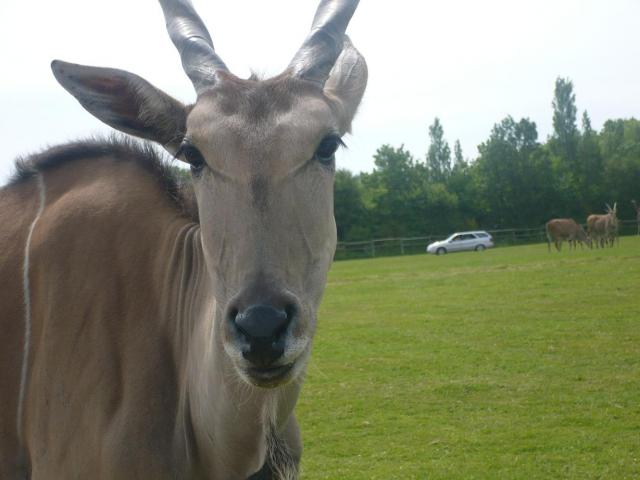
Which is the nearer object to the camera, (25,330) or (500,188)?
(25,330)

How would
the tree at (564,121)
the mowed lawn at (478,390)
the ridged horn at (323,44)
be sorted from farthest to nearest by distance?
the tree at (564,121) → the mowed lawn at (478,390) → the ridged horn at (323,44)

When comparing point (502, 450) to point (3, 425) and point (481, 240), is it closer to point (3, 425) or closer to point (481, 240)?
point (3, 425)

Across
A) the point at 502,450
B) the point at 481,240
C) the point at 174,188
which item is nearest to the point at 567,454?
the point at 502,450

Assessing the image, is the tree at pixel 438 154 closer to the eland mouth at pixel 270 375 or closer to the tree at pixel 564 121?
the tree at pixel 564 121

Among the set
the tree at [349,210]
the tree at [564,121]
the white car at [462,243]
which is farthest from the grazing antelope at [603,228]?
the tree at [564,121]

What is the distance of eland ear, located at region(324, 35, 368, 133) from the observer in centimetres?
381

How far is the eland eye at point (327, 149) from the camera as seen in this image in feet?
11.1

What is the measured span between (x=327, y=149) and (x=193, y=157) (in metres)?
0.59

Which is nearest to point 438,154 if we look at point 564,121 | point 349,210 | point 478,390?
point 564,121

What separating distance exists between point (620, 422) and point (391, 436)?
232 centimetres

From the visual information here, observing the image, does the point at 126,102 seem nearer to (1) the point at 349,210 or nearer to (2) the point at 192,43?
(2) the point at 192,43

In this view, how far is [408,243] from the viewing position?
2279 inches

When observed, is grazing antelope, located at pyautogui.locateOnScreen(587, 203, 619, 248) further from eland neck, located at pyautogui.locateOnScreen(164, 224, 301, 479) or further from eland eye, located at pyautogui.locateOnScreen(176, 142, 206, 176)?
eland eye, located at pyautogui.locateOnScreen(176, 142, 206, 176)

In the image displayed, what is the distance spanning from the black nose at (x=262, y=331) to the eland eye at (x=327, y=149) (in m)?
0.82
